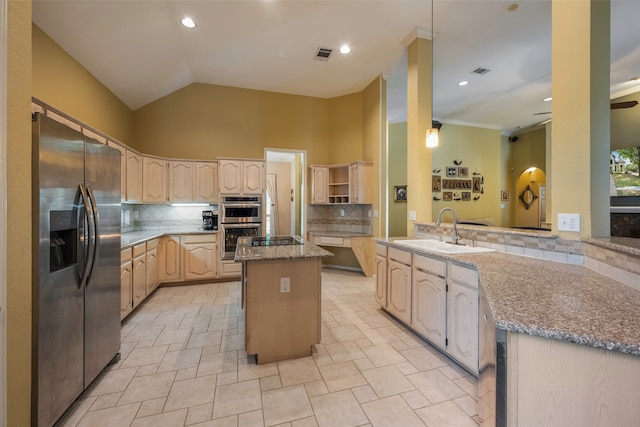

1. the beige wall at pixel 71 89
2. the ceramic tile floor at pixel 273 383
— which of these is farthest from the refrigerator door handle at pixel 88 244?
the beige wall at pixel 71 89

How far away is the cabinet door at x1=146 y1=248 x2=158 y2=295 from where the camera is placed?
3611 millimetres

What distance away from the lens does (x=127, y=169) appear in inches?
142

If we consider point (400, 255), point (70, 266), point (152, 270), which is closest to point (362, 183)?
point (400, 255)

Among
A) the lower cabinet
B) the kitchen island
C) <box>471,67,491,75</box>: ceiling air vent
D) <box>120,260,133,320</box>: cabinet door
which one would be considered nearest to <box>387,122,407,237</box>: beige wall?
<box>471,67,491,75</box>: ceiling air vent

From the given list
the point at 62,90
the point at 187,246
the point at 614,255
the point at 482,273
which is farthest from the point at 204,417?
the point at 62,90

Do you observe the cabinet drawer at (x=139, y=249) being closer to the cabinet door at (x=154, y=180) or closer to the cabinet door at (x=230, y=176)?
the cabinet door at (x=154, y=180)

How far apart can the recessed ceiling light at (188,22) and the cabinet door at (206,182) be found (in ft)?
6.51

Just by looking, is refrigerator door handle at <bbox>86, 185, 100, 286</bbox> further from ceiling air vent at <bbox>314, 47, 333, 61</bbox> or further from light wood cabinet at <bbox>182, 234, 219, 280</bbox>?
ceiling air vent at <bbox>314, 47, 333, 61</bbox>

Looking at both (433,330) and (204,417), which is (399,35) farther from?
(204,417)

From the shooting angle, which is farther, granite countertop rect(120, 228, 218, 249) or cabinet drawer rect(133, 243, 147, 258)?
granite countertop rect(120, 228, 218, 249)

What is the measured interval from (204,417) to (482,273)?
1.89 meters

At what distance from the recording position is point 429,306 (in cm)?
236

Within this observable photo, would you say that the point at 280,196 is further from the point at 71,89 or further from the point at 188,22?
the point at 71,89

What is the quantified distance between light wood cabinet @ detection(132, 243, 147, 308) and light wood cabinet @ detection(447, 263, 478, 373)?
11.1 feet
